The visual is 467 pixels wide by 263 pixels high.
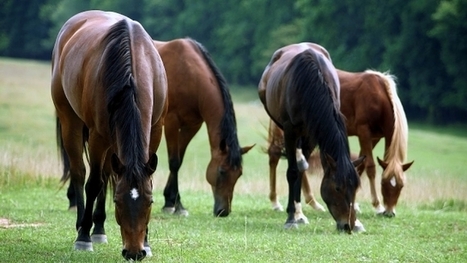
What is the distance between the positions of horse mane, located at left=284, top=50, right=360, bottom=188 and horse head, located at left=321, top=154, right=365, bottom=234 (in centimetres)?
3

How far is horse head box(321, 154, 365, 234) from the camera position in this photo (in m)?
9.41

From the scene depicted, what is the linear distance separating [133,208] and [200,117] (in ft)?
17.9

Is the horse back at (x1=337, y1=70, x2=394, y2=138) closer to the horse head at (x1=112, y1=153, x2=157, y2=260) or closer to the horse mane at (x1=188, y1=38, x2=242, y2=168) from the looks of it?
the horse mane at (x1=188, y1=38, x2=242, y2=168)

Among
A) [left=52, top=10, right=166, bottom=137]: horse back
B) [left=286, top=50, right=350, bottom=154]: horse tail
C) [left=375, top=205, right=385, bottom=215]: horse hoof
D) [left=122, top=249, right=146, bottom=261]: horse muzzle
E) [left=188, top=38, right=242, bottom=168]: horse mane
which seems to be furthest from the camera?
[left=375, top=205, right=385, bottom=215]: horse hoof

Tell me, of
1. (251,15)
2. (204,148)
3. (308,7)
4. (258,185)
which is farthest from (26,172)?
(251,15)

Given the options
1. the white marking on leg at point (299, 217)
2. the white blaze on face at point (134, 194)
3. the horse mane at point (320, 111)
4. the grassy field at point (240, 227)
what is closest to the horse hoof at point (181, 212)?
the grassy field at point (240, 227)

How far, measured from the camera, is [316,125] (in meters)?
9.70

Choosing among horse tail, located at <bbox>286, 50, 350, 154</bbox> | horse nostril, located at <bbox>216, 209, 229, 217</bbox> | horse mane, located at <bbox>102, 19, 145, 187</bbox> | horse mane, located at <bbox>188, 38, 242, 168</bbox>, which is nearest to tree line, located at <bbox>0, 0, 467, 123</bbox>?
horse mane, located at <bbox>188, 38, 242, 168</bbox>

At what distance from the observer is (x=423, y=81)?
47844mm

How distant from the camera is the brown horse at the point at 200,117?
11.2m

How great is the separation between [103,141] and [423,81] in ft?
138

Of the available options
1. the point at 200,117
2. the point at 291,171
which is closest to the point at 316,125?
the point at 291,171

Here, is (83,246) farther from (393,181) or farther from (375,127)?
(375,127)

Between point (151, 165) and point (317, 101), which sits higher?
Result: point (151, 165)
